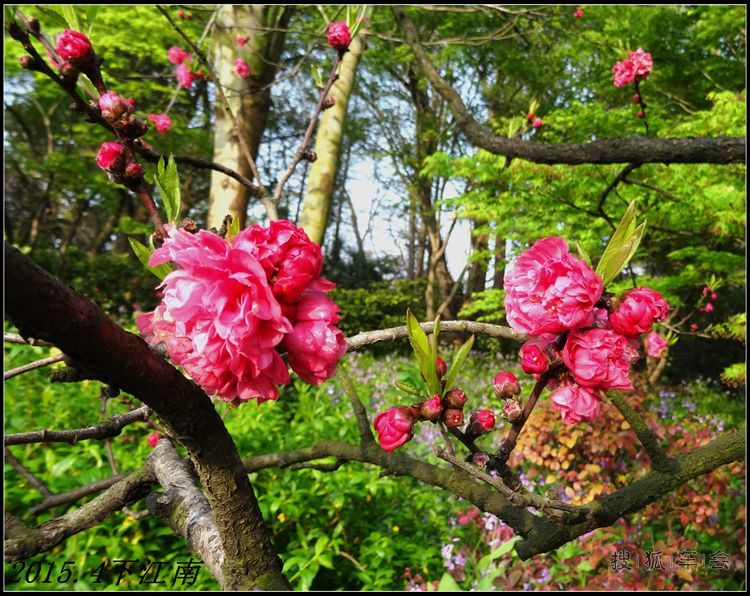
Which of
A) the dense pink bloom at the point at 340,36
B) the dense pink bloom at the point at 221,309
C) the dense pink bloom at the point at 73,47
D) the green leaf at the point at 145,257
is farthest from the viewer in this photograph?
the dense pink bloom at the point at 340,36

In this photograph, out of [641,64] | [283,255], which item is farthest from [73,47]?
[641,64]

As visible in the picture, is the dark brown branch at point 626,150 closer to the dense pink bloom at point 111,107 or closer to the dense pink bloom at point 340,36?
the dense pink bloom at point 340,36

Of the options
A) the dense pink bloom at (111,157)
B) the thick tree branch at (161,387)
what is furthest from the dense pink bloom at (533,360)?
the dense pink bloom at (111,157)

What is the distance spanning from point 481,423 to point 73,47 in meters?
0.92

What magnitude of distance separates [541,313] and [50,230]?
58.3ft

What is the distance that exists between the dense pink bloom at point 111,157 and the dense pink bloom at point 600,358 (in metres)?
0.77

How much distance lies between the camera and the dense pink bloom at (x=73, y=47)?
2.63ft

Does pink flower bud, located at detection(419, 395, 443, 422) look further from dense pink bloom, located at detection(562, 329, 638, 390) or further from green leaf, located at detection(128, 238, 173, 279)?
green leaf, located at detection(128, 238, 173, 279)

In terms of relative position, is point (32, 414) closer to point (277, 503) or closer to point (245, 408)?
point (245, 408)

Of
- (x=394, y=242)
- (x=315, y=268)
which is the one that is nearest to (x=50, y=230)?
(x=394, y=242)

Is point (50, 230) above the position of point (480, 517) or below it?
above

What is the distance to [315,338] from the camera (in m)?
0.62

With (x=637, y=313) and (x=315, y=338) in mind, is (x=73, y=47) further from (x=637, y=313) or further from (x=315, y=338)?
(x=637, y=313)

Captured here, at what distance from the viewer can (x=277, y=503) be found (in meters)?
2.66
